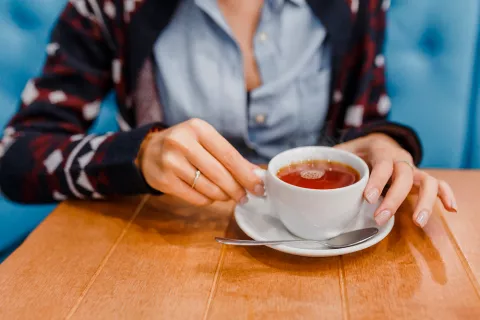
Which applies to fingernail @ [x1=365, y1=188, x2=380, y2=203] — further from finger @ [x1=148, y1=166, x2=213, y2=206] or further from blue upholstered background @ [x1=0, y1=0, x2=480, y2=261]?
blue upholstered background @ [x1=0, y1=0, x2=480, y2=261]

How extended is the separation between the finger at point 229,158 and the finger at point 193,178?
34 mm

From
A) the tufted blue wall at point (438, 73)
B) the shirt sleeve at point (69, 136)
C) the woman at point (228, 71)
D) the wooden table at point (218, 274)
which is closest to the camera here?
the wooden table at point (218, 274)

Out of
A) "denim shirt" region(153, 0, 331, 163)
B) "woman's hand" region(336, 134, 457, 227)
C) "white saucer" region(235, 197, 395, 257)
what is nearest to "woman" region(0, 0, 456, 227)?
"denim shirt" region(153, 0, 331, 163)

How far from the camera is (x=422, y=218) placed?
0.64 meters

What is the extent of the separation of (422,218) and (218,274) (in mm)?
280

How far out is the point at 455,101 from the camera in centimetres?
113

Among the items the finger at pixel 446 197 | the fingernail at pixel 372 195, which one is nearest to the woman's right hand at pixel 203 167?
the fingernail at pixel 372 195

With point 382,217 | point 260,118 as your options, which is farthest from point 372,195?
point 260,118

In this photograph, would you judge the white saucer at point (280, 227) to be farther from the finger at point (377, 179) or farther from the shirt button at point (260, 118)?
the shirt button at point (260, 118)

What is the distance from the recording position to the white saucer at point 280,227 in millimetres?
593

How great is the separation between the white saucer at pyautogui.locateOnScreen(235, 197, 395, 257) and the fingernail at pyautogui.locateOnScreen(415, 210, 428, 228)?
4 cm

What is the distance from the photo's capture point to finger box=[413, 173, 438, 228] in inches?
25.3

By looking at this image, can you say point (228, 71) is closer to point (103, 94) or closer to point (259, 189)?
point (103, 94)

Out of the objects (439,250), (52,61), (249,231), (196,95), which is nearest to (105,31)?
(52,61)
